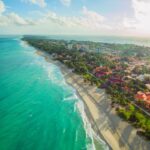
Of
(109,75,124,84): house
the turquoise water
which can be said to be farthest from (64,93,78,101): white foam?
(109,75,124,84): house

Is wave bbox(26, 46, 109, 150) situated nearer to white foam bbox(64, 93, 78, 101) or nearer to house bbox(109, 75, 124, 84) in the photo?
white foam bbox(64, 93, 78, 101)

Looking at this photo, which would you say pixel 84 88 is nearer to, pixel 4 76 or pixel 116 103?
pixel 116 103

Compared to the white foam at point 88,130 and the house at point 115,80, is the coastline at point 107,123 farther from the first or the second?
the house at point 115,80

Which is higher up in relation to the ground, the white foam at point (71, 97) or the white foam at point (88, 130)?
the white foam at point (88, 130)

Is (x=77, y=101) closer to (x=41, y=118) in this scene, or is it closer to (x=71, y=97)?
(x=71, y=97)

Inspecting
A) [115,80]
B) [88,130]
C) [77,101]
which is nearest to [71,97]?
A: [77,101]

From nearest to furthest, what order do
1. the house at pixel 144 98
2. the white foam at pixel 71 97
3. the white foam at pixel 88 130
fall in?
1. the white foam at pixel 88 130
2. the house at pixel 144 98
3. the white foam at pixel 71 97

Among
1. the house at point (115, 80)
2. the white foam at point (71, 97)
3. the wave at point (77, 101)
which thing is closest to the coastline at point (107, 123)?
the wave at point (77, 101)
